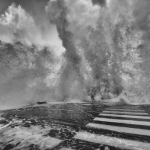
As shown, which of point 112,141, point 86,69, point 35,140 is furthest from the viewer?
point 86,69

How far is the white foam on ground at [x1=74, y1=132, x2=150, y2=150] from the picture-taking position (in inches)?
79.7

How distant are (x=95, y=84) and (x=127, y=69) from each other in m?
3.79

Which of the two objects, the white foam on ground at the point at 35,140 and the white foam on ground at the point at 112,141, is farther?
the white foam on ground at the point at 35,140

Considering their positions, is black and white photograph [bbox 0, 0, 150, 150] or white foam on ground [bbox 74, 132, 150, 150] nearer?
white foam on ground [bbox 74, 132, 150, 150]

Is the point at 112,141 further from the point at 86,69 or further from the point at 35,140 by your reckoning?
the point at 86,69

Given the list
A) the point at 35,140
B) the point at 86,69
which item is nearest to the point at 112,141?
the point at 35,140

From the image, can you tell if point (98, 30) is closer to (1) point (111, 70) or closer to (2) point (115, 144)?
(1) point (111, 70)

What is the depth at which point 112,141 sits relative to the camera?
2.26m

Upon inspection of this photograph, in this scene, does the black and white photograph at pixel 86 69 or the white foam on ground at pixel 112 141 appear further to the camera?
the black and white photograph at pixel 86 69

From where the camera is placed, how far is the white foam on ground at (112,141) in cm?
202

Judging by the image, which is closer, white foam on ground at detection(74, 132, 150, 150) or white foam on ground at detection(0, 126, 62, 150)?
white foam on ground at detection(74, 132, 150, 150)

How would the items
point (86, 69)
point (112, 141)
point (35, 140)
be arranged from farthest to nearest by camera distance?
point (86, 69)
point (35, 140)
point (112, 141)

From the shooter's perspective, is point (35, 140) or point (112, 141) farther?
point (35, 140)

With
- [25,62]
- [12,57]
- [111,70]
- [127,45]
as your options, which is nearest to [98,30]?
[127,45]
